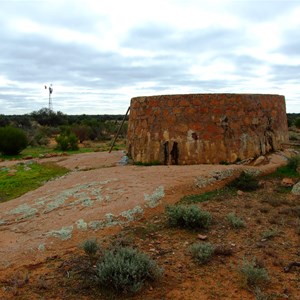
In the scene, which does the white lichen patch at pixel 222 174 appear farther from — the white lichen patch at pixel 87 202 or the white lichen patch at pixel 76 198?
the white lichen patch at pixel 87 202

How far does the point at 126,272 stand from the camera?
412cm

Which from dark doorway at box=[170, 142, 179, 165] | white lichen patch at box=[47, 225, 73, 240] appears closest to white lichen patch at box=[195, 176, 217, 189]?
dark doorway at box=[170, 142, 179, 165]

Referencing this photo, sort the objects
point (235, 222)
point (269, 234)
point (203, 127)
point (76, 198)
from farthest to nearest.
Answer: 1. point (203, 127)
2. point (76, 198)
3. point (235, 222)
4. point (269, 234)

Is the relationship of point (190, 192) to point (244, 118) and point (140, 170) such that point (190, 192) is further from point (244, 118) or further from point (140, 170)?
point (244, 118)

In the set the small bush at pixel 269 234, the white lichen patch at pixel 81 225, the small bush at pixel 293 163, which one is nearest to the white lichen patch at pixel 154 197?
the white lichen patch at pixel 81 225

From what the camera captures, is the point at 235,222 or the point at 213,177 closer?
the point at 235,222

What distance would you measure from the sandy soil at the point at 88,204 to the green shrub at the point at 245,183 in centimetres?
21

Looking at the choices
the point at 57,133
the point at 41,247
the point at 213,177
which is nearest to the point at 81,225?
the point at 41,247

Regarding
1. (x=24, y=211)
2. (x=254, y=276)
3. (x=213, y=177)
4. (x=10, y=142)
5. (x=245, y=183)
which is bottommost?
(x=254, y=276)

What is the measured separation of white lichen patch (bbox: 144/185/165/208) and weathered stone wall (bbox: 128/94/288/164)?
2.18m

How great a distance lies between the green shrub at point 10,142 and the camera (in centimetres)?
1672

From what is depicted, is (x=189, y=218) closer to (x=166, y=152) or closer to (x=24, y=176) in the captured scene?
(x=166, y=152)

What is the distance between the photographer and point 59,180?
936cm

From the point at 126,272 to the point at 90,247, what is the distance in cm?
82
